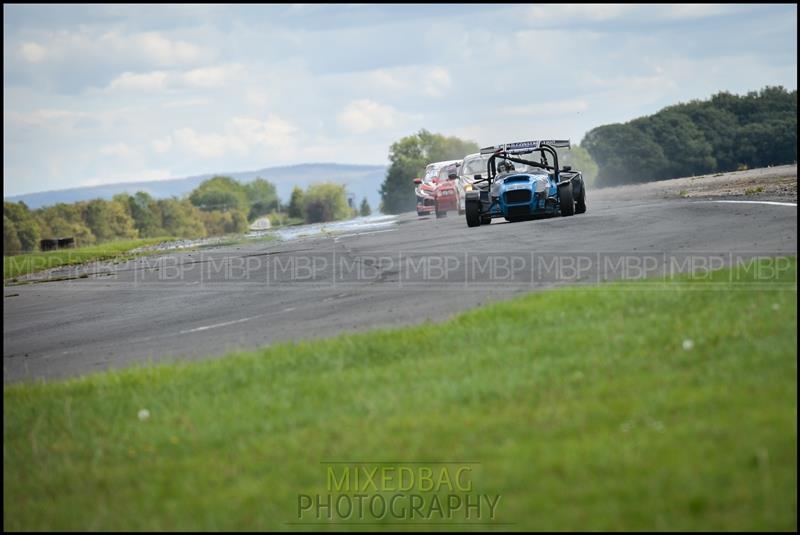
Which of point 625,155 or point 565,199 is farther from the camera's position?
point 625,155

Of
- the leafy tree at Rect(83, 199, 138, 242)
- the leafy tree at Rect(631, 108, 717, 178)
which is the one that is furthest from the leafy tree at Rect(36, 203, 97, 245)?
the leafy tree at Rect(631, 108, 717, 178)

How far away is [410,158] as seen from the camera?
6211 inches

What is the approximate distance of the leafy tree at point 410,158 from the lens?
491 feet

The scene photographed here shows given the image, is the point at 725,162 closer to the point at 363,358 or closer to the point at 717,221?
the point at 717,221

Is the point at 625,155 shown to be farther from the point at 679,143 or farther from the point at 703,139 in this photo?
the point at 703,139

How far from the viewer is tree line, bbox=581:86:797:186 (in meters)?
76.5

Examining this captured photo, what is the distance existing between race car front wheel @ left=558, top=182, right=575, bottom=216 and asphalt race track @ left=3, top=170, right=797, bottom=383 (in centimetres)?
95

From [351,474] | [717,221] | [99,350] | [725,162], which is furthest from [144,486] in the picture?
[725,162]

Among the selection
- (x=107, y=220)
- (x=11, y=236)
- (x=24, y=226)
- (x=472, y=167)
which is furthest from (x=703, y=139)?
(x=107, y=220)

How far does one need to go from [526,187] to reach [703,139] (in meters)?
66.4

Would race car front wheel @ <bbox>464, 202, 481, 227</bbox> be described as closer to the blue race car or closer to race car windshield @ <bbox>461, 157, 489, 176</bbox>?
the blue race car

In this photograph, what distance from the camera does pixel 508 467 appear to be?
611 cm

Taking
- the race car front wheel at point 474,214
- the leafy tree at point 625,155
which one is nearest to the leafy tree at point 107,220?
the leafy tree at point 625,155

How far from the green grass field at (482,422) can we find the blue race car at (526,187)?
1752 cm
